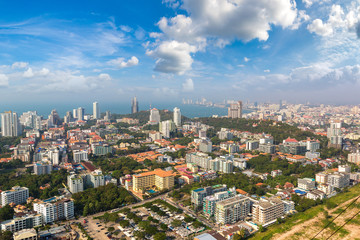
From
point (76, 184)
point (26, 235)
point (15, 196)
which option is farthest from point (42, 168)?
point (26, 235)

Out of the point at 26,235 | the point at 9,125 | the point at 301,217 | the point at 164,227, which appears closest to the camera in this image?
the point at 26,235

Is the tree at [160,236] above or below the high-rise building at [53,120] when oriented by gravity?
below

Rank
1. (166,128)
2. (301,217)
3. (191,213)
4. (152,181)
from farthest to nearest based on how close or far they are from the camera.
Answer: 1. (166,128)
2. (152,181)
3. (191,213)
4. (301,217)

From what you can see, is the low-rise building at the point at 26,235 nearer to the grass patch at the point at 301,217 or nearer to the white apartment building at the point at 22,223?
the white apartment building at the point at 22,223

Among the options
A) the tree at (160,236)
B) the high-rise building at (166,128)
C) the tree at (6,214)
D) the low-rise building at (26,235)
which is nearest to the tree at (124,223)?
the tree at (160,236)

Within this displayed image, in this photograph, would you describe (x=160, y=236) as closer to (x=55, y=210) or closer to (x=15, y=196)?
(x=55, y=210)

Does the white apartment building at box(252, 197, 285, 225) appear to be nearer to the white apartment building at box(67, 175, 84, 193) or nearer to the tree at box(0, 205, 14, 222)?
the white apartment building at box(67, 175, 84, 193)

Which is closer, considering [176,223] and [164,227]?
[164,227]
